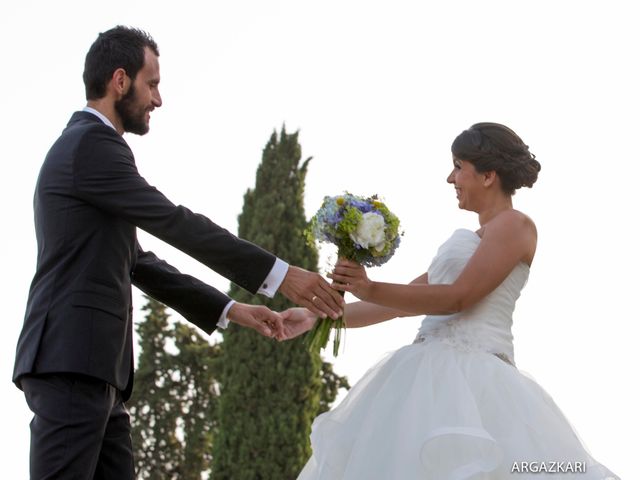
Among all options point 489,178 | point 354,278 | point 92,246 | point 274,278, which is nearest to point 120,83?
point 92,246

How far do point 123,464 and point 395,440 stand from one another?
1339 millimetres

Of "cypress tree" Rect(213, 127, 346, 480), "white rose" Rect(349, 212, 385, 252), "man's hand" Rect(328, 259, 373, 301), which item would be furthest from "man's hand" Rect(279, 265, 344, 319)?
"cypress tree" Rect(213, 127, 346, 480)

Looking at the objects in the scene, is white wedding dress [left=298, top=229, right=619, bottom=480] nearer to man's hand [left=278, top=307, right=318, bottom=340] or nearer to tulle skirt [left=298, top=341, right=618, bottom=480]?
tulle skirt [left=298, top=341, right=618, bottom=480]

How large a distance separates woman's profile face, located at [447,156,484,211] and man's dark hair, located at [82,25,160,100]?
1.88 meters

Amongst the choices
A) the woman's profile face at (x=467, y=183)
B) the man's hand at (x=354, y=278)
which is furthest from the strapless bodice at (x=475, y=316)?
the man's hand at (x=354, y=278)

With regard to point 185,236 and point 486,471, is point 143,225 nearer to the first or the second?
point 185,236

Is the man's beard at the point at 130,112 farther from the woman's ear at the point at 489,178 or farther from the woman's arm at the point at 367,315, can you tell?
the woman's ear at the point at 489,178

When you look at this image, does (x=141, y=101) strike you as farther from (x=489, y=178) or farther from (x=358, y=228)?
(x=489, y=178)

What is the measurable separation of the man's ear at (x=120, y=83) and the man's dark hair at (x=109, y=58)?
0.7 inches

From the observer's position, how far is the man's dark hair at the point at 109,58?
5.40m

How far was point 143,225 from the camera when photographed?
520 cm

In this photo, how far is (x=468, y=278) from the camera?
5.75 meters

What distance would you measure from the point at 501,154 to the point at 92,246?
7.78ft

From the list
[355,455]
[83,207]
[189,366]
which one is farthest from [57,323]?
[189,366]
